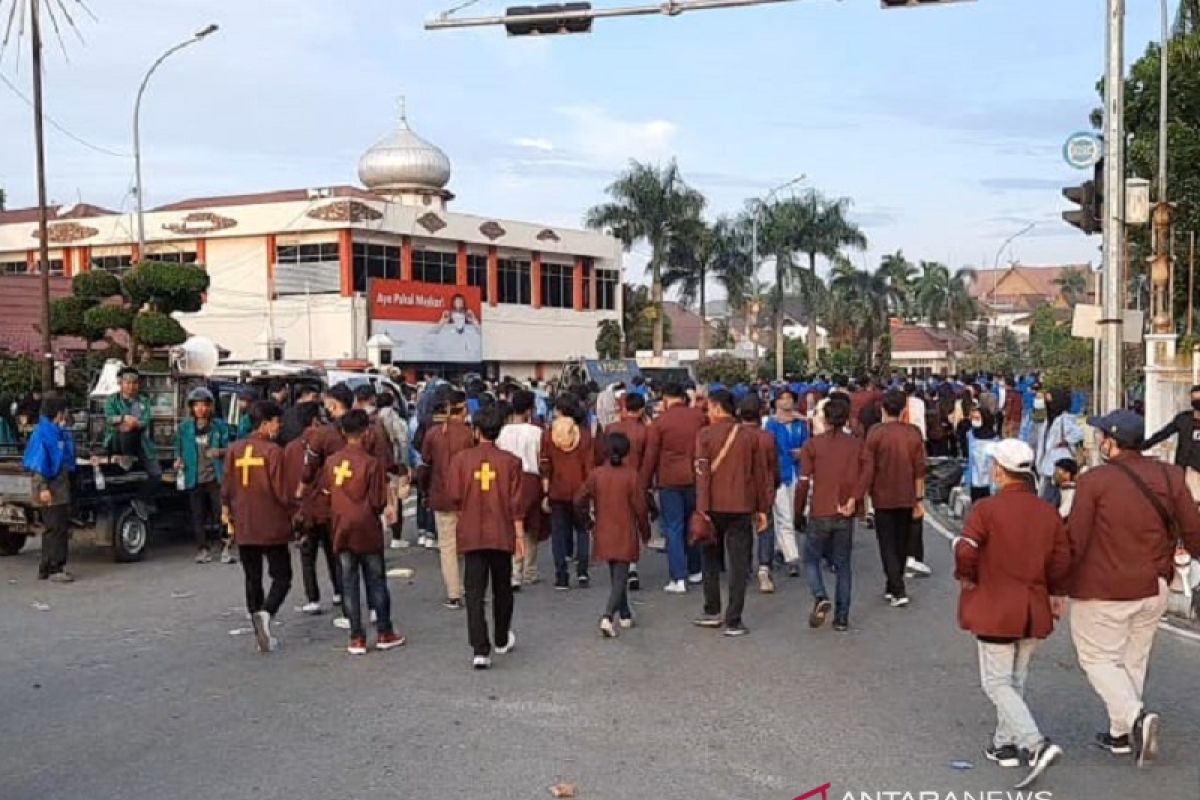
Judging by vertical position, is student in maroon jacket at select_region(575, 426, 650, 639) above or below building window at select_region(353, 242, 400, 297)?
below

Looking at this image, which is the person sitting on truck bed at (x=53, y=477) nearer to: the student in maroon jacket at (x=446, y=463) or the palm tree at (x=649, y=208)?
the student in maroon jacket at (x=446, y=463)

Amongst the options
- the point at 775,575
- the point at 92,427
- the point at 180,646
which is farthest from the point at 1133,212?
the point at 92,427

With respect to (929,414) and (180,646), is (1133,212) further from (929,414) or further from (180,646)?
(180,646)

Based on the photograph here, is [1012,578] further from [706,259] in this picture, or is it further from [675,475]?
[706,259]

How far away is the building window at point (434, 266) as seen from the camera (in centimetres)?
4888

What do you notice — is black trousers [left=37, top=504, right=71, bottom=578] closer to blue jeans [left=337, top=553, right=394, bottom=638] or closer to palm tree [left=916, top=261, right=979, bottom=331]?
blue jeans [left=337, top=553, right=394, bottom=638]

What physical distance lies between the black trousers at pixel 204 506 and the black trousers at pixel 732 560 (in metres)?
6.14

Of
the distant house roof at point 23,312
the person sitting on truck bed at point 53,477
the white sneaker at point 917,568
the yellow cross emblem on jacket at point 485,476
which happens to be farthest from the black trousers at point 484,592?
the distant house roof at point 23,312

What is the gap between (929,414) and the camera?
21500 mm

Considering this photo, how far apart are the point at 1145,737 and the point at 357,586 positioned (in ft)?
16.8

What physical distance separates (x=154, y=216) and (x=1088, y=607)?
46.6 meters

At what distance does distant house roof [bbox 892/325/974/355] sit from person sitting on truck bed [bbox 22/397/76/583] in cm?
7545

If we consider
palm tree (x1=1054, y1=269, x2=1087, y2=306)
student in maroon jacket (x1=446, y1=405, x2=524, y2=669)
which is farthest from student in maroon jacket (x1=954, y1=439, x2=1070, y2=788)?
palm tree (x1=1054, y1=269, x2=1087, y2=306)

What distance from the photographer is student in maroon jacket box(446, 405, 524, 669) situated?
27.8 feet
